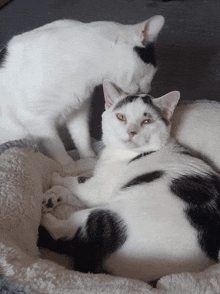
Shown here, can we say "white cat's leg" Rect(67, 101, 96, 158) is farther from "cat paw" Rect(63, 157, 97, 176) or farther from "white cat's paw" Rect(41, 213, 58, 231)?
"white cat's paw" Rect(41, 213, 58, 231)

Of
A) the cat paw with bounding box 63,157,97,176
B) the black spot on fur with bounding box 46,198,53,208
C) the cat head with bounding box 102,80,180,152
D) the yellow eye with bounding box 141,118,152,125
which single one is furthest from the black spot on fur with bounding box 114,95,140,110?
the black spot on fur with bounding box 46,198,53,208

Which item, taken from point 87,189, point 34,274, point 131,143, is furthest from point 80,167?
point 34,274

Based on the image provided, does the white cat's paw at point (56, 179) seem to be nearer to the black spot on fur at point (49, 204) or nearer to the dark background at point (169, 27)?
the black spot on fur at point (49, 204)

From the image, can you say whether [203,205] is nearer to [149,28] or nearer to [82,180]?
[82,180]

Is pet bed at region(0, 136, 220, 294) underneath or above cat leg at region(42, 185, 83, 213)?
above

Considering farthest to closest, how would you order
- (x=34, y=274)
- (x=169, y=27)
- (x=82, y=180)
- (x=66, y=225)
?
(x=169, y=27) < (x=82, y=180) < (x=66, y=225) < (x=34, y=274)

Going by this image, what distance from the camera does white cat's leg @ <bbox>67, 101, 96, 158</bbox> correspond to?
148cm

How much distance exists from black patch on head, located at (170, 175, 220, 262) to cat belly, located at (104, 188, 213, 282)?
2 centimetres

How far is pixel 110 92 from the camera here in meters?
1.18

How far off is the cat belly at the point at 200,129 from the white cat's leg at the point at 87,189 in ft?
1.33

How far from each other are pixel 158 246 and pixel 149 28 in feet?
2.95

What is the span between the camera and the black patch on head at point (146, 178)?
90cm

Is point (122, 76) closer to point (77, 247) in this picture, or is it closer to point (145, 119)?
point (145, 119)

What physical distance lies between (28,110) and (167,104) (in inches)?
23.7
